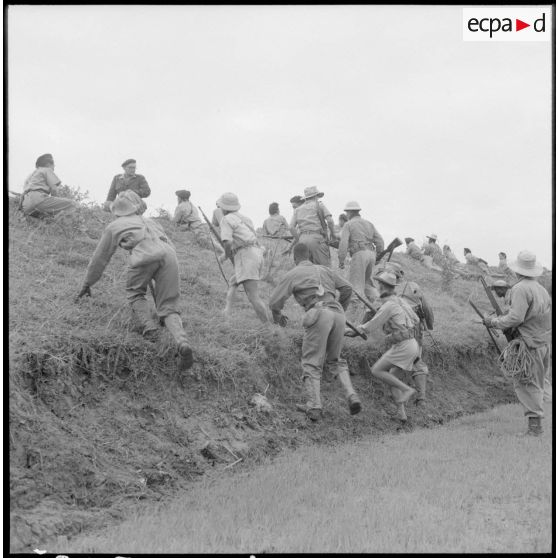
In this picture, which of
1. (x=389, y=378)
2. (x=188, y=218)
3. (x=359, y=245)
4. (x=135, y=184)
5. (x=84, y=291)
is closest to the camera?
(x=84, y=291)

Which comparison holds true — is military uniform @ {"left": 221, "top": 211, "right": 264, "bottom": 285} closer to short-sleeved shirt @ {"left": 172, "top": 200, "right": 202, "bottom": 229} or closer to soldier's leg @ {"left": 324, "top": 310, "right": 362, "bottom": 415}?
soldier's leg @ {"left": 324, "top": 310, "right": 362, "bottom": 415}

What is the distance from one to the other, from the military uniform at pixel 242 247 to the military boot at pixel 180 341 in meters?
2.02

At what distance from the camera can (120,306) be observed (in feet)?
27.1

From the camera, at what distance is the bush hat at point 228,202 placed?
936 centimetres

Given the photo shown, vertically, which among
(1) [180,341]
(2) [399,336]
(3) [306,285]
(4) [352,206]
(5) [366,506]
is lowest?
(5) [366,506]

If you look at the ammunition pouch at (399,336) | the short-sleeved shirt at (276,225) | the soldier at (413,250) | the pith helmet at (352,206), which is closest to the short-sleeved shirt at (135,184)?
the pith helmet at (352,206)

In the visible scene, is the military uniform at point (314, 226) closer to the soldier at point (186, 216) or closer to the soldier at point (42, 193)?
the soldier at point (42, 193)

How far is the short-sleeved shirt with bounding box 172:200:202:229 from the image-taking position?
16406 millimetres

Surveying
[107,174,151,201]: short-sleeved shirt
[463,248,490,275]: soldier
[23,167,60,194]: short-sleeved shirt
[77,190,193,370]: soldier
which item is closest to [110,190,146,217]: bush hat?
[77,190,193,370]: soldier

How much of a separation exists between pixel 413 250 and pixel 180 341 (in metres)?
18.6

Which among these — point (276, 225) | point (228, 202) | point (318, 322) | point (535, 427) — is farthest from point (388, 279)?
point (276, 225)

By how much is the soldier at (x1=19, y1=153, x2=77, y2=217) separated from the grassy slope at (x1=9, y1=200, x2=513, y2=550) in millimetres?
591

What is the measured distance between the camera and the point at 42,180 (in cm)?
1144

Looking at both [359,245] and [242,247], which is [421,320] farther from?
[242,247]
